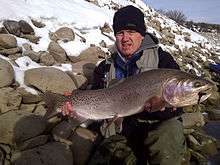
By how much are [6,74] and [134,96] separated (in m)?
3.70

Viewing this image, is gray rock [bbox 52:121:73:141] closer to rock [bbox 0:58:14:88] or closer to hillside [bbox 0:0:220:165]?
hillside [bbox 0:0:220:165]

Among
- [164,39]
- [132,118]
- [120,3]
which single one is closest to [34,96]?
[132,118]

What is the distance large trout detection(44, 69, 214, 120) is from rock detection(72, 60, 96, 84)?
13.3ft

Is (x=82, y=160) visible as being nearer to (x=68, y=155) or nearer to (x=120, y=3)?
(x=68, y=155)

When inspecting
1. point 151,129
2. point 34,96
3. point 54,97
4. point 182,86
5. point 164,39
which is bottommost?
point 164,39

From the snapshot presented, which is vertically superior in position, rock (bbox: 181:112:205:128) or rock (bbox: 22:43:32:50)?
rock (bbox: 22:43:32:50)

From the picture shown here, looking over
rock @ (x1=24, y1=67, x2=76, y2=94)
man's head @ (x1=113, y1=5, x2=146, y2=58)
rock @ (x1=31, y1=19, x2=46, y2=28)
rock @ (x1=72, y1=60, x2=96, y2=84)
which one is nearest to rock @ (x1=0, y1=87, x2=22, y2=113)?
rock @ (x1=24, y1=67, x2=76, y2=94)

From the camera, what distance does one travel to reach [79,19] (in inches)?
492

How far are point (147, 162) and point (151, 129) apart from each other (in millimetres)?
497

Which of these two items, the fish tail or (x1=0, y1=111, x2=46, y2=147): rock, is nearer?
the fish tail

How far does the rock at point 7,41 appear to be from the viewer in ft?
30.2

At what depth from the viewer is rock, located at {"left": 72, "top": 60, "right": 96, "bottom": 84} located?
9516mm

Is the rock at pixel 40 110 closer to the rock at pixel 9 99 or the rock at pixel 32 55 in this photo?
the rock at pixel 9 99

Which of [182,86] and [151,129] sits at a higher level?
[182,86]
